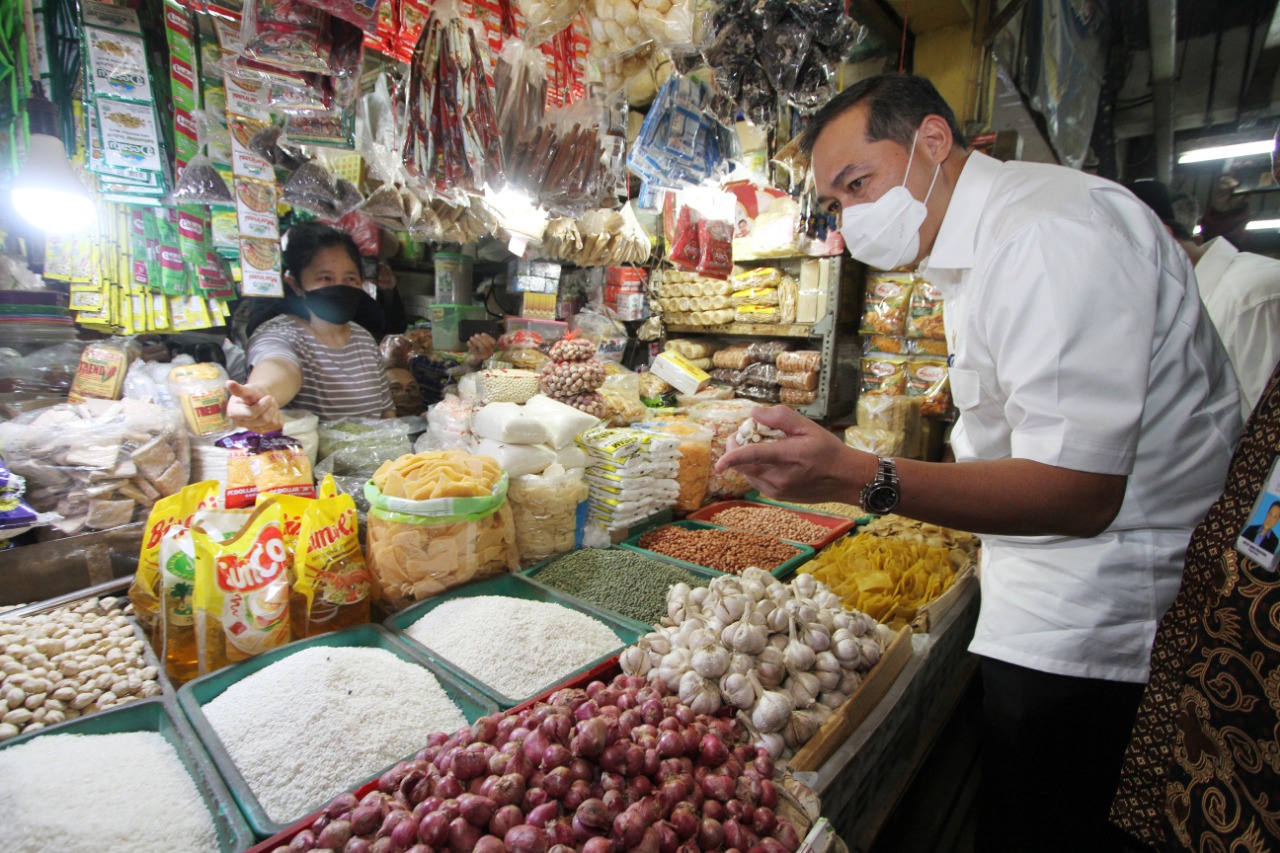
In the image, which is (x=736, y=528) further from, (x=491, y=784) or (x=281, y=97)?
(x=281, y=97)

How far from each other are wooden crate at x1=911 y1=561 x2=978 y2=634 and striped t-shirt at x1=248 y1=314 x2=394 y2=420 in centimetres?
225

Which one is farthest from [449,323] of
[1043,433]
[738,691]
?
[1043,433]

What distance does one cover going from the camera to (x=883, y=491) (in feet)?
3.13

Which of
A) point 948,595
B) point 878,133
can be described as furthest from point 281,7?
point 948,595

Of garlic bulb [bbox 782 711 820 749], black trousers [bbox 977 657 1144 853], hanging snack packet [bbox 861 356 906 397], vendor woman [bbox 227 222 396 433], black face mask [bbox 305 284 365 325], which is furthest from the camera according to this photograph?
hanging snack packet [bbox 861 356 906 397]

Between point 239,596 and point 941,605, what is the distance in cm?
182

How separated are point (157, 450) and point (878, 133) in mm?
2066

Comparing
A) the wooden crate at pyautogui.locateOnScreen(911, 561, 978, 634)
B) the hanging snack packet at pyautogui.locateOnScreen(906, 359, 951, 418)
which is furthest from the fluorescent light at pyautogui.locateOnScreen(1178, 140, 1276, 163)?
the wooden crate at pyautogui.locateOnScreen(911, 561, 978, 634)

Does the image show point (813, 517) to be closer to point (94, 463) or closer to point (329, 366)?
point (329, 366)

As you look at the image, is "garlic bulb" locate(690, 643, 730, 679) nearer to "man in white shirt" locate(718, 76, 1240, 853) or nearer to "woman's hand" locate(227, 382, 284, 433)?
"man in white shirt" locate(718, 76, 1240, 853)

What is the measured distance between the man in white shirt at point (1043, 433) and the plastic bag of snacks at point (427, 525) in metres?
0.77

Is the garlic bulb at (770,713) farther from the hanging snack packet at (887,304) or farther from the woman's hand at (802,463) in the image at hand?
the hanging snack packet at (887,304)

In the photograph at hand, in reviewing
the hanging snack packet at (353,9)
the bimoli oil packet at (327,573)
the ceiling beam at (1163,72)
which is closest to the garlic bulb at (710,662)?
the bimoli oil packet at (327,573)

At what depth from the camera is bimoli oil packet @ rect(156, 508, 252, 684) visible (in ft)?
3.82
